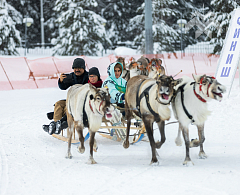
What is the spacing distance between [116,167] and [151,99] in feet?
3.72

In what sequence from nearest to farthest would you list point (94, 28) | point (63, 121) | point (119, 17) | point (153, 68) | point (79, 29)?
point (63, 121) → point (153, 68) → point (79, 29) → point (94, 28) → point (119, 17)

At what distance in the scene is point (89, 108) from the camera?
5.25 metres

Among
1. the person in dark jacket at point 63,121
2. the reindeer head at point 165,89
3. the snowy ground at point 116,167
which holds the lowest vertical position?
the snowy ground at point 116,167

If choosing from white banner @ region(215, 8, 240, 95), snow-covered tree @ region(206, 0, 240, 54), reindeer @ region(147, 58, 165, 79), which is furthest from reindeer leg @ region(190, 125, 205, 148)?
snow-covered tree @ region(206, 0, 240, 54)

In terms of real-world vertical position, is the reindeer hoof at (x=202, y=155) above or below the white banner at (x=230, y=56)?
below

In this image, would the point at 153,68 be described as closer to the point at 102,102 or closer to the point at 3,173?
the point at 102,102

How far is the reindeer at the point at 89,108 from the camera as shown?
4.89 m

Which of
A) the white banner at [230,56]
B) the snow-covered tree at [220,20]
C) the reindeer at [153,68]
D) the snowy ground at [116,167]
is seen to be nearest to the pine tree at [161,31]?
→ the snow-covered tree at [220,20]

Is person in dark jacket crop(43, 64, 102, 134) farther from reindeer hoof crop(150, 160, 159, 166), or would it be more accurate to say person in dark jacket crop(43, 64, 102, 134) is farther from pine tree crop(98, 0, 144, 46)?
pine tree crop(98, 0, 144, 46)

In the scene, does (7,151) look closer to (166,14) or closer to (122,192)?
(122,192)

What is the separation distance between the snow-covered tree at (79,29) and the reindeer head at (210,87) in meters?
23.9

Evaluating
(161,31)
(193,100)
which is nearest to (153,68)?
(193,100)

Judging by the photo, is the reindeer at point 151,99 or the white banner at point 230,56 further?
the white banner at point 230,56

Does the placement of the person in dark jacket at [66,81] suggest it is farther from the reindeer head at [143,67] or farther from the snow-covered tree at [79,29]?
the snow-covered tree at [79,29]
